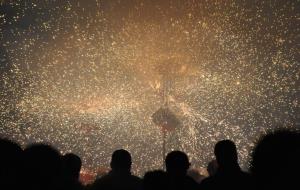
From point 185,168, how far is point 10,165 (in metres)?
1.41

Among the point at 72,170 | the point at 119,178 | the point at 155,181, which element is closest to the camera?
the point at 155,181

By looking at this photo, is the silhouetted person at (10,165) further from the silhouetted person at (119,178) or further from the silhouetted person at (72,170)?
the silhouetted person at (119,178)

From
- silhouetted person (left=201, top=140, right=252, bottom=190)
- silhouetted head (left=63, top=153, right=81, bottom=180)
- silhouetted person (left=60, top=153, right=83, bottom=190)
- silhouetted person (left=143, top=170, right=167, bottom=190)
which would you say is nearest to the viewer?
silhouetted person (left=143, top=170, right=167, bottom=190)

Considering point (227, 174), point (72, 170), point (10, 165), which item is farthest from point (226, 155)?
point (10, 165)

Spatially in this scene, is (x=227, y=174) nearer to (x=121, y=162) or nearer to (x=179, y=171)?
(x=179, y=171)

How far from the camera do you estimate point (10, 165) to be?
2.44 meters

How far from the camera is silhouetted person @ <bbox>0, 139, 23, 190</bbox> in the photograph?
2.39m

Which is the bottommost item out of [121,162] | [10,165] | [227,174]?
[10,165]

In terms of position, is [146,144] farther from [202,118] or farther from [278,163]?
[278,163]

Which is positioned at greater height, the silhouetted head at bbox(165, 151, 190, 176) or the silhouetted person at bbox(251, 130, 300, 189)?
the silhouetted head at bbox(165, 151, 190, 176)

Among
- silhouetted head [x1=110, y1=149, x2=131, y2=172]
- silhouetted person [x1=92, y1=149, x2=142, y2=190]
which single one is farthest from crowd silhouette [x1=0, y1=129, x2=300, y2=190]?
silhouetted head [x1=110, y1=149, x2=131, y2=172]

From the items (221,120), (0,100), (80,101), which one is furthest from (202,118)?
(0,100)

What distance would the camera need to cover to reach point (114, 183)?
375 centimetres

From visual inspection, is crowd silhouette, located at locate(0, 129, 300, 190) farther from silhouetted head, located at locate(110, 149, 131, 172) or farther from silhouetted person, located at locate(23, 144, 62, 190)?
silhouetted head, located at locate(110, 149, 131, 172)
